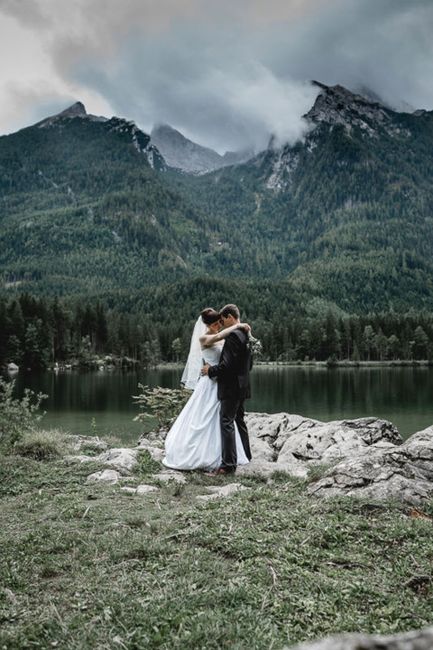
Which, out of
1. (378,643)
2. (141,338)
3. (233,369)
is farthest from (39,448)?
(141,338)

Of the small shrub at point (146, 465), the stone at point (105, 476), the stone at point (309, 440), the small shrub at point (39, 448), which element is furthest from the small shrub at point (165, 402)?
the stone at point (105, 476)

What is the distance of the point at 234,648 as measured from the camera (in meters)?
3.40

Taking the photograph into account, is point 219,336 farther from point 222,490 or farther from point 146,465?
point 222,490

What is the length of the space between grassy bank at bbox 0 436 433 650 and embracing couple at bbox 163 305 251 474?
3421 mm

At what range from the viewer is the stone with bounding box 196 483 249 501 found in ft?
29.0

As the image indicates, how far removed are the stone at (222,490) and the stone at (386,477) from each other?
1.44 m

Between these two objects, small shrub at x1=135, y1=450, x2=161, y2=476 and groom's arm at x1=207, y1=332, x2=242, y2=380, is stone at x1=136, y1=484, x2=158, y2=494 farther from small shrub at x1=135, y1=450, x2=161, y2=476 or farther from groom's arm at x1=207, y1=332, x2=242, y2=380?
groom's arm at x1=207, y1=332, x2=242, y2=380

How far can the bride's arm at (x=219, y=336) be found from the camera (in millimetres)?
11797

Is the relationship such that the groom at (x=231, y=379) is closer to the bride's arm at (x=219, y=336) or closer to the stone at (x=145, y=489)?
the bride's arm at (x=219, y=336)

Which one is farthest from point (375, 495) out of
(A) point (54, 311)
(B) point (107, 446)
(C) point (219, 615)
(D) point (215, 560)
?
(A) point (54, 311)

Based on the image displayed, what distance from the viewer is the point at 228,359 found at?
1163cm

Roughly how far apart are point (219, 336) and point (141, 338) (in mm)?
136795

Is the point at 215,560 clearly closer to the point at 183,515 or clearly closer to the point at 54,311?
the point at 183,515

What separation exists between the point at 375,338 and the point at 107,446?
14704cm
